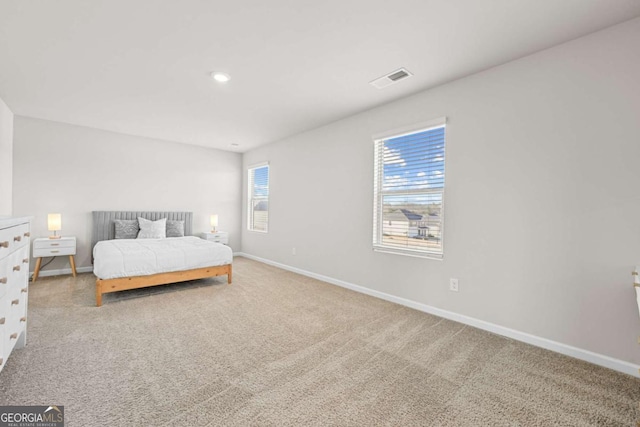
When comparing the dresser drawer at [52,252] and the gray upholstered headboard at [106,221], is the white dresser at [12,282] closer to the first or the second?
the dresser drawer at [52,252]

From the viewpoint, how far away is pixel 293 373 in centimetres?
194

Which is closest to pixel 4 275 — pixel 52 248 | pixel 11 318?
pixel 11 318

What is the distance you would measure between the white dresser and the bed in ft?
3.56

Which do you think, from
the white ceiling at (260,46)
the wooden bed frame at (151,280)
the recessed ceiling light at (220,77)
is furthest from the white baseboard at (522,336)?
the recessed ceiling light at (220,77)

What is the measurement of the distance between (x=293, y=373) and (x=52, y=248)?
14.9 feet

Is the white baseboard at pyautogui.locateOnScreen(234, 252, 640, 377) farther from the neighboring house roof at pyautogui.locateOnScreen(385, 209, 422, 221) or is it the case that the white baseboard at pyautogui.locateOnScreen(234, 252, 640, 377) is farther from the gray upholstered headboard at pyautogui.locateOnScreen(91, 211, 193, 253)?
the gray upholstered headboard at pyautogui.locateOnScreen(91, 211, 193, 253)

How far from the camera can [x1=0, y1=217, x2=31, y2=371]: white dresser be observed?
5.35 ft

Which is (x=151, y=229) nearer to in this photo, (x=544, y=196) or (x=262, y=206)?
(x=262, y=206)

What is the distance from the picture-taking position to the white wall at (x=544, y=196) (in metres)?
2.04

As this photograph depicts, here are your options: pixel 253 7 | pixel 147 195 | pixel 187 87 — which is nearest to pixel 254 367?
pixel 253 7

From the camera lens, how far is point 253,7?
193 cm

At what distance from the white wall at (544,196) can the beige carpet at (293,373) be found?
360mm

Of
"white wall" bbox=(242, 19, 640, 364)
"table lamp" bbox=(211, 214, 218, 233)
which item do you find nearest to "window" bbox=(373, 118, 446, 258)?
"white wall" bbox=(242, 19, 640, 364)

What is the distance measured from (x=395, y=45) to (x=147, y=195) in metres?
5.19
